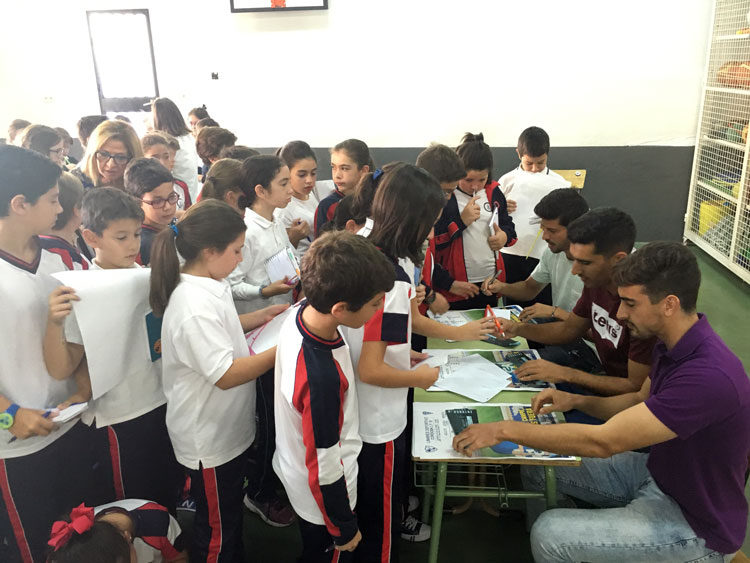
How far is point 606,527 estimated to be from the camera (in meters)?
1.66

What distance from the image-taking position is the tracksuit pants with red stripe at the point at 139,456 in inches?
71.1

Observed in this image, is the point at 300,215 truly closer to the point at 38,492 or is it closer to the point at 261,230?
the point at 261,230

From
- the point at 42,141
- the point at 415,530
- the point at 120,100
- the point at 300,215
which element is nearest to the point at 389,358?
the point at 415,530

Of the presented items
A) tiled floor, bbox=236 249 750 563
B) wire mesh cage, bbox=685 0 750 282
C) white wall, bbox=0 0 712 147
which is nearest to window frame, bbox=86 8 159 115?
white wall, bbox=0 0 712 147

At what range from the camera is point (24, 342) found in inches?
62.4

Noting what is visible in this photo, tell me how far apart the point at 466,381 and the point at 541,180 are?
2.03 m

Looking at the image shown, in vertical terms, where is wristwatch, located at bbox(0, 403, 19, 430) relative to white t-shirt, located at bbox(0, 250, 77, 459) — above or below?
below

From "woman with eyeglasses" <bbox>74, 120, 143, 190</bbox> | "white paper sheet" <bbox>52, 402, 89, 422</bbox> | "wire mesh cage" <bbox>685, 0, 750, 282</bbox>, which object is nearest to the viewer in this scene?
"white paper sheet" <bbox>52, 402, 89, 422</bbox>

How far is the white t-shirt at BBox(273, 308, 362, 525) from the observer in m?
1.42

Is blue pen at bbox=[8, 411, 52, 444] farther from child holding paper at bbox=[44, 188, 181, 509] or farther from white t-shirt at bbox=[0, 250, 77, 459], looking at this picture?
child holding paper at bbox=[44, 188, 181, 509]

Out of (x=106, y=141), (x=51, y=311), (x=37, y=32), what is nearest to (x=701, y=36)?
(x=106, y=141)

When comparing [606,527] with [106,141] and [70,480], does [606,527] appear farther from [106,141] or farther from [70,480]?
[106,141]

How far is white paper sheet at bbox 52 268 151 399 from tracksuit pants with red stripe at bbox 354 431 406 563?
2.56ft

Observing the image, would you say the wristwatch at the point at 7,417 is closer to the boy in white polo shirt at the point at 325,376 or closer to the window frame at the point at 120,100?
the boy in white polo shirt at the point at 325,376
